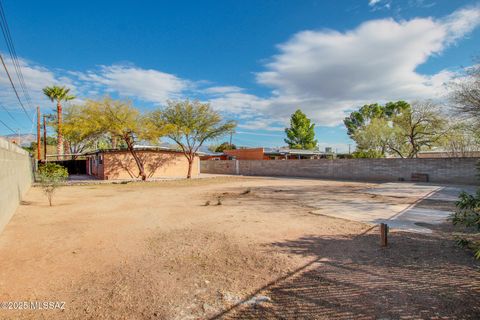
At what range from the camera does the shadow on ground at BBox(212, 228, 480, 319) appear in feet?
8.36

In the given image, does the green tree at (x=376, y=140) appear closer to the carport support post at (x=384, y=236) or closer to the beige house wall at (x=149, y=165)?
the beige house wall at (x=149, y=165)

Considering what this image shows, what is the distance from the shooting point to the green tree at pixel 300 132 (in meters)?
41.7

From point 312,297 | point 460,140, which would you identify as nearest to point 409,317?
point 312,297

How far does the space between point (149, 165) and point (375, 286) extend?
77.9ft

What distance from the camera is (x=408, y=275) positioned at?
10.8 feet

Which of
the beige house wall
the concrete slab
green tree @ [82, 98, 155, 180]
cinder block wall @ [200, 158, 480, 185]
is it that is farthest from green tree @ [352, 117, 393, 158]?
green tree @ [82, 98, 155, 180]

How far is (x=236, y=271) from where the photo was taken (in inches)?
140

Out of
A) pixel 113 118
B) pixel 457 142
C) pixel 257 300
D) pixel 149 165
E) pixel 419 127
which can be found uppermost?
pixel 113 118

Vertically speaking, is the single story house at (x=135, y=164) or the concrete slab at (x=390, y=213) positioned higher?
the single story house at (x=135, y=164)

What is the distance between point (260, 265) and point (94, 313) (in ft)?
6.97

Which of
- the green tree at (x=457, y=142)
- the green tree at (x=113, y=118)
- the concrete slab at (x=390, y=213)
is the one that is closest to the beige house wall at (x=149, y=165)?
the green tree at (x=113, y=118)

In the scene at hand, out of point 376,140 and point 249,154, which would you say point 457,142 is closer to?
point 376,140

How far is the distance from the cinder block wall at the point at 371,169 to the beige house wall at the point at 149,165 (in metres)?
6.40

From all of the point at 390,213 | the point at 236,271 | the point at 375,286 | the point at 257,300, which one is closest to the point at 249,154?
the point at 390,213
